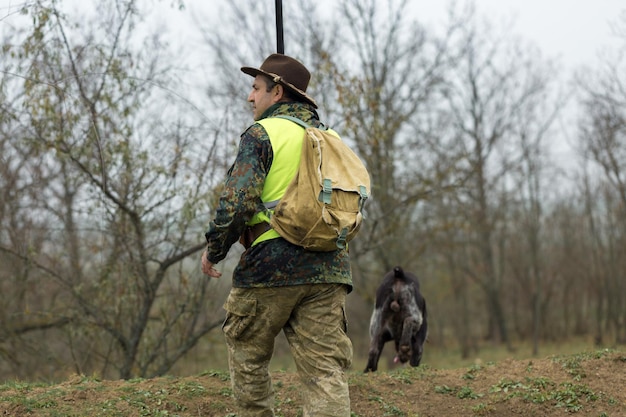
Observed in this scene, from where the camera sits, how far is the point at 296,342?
4090mm

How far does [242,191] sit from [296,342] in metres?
0.94

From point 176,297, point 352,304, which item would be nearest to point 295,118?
point 176,297

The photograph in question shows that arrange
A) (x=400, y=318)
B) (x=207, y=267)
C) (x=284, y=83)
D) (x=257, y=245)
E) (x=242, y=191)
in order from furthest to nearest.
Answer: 1. (x=400, y=318)
2. (x=284, y=83)
3. (x=207, y=267)
4. (x=257, y=245)
5. (x=242, y=191)

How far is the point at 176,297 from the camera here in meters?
11.7

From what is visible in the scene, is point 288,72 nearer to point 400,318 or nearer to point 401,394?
point 401,394

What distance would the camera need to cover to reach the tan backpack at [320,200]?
12.8 ft

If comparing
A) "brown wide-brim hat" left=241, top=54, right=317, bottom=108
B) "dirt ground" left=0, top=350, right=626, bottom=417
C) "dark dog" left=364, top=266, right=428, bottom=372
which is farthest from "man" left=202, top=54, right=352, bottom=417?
"dark dog" left=364, top=266, right=428, bottom=372

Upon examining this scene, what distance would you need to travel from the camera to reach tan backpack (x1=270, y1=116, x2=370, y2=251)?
3887 mm

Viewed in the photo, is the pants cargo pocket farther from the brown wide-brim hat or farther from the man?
the brown wide-brim hat

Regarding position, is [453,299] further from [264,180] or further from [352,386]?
[264,180]

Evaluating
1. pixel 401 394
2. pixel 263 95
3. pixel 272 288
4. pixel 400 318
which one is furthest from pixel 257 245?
pixel 400 318

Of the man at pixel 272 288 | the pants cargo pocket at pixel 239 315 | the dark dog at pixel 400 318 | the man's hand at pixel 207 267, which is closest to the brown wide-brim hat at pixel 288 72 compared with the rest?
the man at pixel 272 288

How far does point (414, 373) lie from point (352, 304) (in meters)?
20.8

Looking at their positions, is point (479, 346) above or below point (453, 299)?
below
